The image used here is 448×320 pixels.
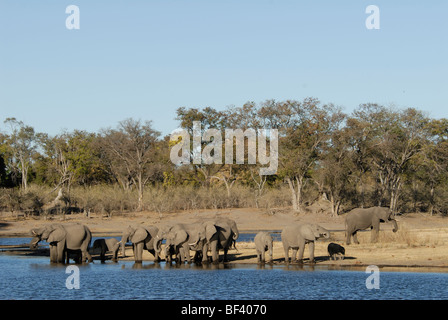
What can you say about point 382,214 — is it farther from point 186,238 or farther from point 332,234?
point 186,238

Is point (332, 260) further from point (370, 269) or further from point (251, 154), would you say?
point (251, 154)

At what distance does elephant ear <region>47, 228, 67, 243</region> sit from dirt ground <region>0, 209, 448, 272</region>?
14.3 feet

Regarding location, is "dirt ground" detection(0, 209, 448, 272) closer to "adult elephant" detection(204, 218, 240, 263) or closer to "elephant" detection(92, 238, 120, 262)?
"adult elephant" detection(204, 218, 240, 263)

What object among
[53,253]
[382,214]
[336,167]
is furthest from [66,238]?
[336,167]

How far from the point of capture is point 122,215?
219 feet

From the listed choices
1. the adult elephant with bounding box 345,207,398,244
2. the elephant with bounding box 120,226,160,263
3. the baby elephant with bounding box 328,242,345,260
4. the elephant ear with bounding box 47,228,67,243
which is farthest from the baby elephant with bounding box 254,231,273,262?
the elephant ear with bounding box 47,228,67,243

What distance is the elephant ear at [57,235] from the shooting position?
31.9 meters

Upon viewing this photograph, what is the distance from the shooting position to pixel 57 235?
105 feet

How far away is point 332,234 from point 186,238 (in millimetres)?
17095

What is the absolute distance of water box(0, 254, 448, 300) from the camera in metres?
22.8

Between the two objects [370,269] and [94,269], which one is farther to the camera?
[94,269]

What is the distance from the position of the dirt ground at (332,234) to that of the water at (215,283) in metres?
2.88
